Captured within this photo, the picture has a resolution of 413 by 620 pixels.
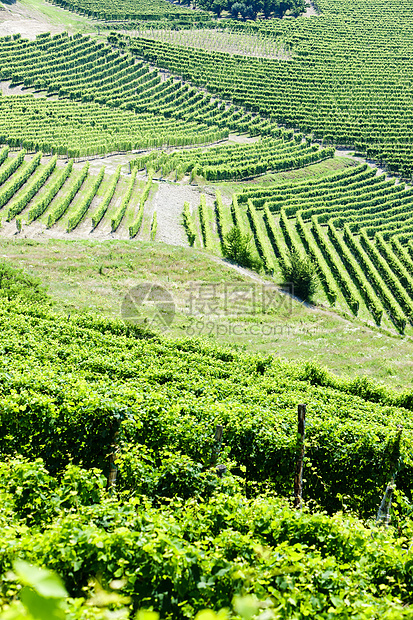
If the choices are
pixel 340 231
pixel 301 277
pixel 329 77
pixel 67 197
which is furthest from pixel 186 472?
pixel 329 77

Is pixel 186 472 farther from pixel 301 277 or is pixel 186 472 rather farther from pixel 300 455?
pixel 301 277

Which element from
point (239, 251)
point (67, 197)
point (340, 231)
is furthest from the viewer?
point (340, 231)

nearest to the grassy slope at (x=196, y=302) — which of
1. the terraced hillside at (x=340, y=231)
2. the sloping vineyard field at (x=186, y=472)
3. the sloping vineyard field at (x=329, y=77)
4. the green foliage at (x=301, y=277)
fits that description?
the green foliage at (x=301, y=277)

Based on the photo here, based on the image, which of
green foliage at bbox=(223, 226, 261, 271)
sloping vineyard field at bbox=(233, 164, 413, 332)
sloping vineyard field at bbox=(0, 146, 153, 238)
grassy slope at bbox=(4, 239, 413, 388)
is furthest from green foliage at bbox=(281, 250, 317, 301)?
sloping vineyard field at bbox=(0, 146, 153, 238)

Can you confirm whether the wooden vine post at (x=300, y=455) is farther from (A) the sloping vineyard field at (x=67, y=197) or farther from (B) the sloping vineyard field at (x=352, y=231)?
(A) the sloping vineyard field at (x=67, y=197)

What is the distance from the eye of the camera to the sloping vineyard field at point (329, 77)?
87688 mm

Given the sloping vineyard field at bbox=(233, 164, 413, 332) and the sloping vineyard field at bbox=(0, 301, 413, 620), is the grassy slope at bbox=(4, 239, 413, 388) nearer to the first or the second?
the sloping vineyard field at bbox=(0, 301, 413, 620)

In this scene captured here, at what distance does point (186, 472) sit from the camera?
35.5 feet

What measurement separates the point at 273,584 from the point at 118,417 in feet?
19.3

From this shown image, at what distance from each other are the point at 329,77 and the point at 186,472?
4478 inches

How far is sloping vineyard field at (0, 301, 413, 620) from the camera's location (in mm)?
6906

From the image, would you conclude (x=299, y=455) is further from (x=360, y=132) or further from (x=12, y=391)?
(x=360, y=132)

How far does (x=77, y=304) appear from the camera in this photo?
27547 mm

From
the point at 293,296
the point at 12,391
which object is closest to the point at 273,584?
the point at 12,391
